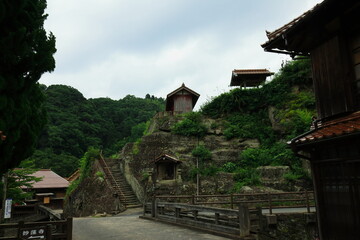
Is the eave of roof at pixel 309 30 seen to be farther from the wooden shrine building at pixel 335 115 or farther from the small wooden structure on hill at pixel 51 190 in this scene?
the small wooden structure on hill at pixel 51 190

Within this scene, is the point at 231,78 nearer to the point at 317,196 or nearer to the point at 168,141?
the point at 168,141

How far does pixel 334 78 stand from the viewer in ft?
25.8

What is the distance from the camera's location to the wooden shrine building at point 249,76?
1415 inches

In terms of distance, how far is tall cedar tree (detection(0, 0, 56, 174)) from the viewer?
6.86 meters

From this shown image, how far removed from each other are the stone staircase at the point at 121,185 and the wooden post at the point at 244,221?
54.7ft

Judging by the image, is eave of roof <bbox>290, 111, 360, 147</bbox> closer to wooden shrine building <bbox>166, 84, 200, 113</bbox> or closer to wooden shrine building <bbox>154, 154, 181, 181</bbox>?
wooden shrine building <bbox>154, 154, 181, 181</bbox>

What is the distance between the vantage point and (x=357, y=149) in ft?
21.3

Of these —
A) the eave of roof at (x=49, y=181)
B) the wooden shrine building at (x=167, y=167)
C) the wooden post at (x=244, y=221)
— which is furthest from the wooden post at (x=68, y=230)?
the eave of roof at (x=49, y=181)

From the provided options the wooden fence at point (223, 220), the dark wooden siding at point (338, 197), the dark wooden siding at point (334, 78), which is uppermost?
the dark wooden siding at point (334, 78)

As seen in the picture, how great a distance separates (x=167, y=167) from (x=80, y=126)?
3986cm

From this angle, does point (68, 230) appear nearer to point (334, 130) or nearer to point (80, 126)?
point (334, 130)

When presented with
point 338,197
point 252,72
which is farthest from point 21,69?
point 252,72

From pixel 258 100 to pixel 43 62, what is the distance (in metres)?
28.2

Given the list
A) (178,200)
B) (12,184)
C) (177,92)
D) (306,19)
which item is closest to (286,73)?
(177,92)
